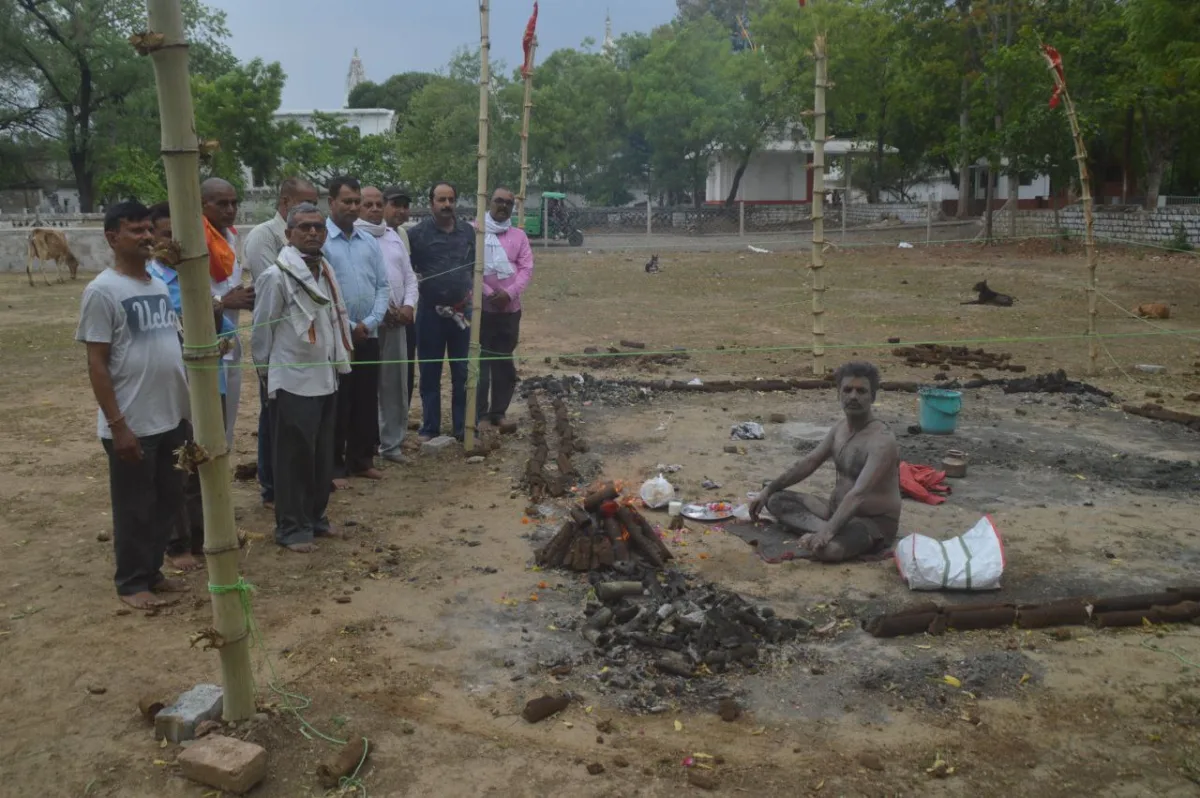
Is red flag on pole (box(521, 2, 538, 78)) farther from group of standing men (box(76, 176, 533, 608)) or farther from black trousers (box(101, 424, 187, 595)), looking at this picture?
black trousers (box(101, 424, 187, 595))

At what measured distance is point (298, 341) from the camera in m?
6.01

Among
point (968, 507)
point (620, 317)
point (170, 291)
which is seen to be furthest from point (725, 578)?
point (620, 317)

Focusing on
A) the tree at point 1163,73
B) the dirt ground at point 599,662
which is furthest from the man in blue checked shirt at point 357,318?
the tree at point 1163,73

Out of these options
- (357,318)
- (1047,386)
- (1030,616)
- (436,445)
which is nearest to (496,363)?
(436,445)

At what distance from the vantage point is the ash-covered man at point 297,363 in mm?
5961

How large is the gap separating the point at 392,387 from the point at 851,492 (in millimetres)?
3900

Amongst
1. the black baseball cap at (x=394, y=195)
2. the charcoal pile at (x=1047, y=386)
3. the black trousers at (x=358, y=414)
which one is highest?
the black baseball cap at (x=394, y=195)

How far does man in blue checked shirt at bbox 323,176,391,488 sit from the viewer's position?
7.24 metres

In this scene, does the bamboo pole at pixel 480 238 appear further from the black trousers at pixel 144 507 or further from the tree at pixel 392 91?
the tree at pixel 392 91

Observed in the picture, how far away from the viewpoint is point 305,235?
19.7 ft

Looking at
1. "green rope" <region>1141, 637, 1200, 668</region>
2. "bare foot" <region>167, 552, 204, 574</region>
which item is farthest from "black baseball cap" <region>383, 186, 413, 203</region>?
"green rope" <region>1141, 637, 1200, 668</region>

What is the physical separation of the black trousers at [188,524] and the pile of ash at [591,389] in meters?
4.71

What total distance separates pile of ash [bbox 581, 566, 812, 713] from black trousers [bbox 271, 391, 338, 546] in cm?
200

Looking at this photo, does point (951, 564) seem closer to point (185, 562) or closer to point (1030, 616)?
point (1030, 616)
